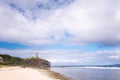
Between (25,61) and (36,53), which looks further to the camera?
(36,53)

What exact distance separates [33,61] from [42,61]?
1139 centimetres

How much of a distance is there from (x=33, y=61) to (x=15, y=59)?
13437 millimetres

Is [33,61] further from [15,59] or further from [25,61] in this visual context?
[15,59]

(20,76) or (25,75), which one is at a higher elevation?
(25,75)

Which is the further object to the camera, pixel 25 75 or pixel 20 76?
pixel 25 75

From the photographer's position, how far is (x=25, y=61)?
12138 cm

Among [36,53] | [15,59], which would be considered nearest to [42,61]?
[36,53]

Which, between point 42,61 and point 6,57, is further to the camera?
point 42,61

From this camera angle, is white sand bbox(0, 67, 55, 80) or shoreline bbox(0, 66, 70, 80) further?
shoreline bbox(0, 66, 70, 80)

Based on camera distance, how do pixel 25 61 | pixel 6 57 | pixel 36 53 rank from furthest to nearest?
pixel 36 53
pixel 25 61
pixel 6 57

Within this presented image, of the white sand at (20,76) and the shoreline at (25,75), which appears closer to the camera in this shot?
the white sand at (20,76)

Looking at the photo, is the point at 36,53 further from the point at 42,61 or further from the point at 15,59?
the point at 15,59

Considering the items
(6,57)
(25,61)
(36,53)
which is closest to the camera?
(6,57)

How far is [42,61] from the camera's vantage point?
135 m
